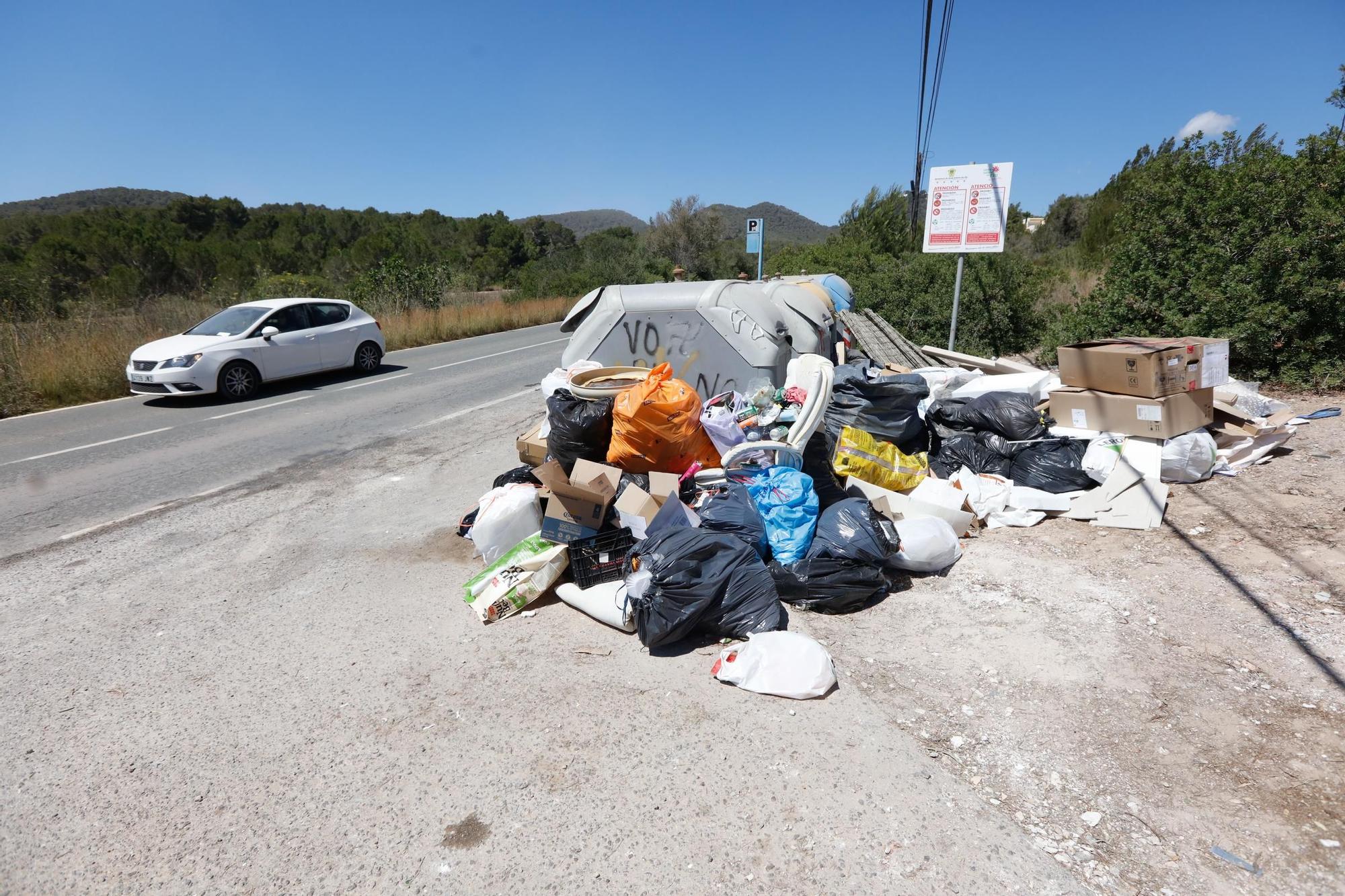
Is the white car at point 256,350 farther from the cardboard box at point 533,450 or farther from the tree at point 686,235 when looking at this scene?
the tree at point 686,235

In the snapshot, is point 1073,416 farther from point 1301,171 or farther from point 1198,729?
point 1301,171

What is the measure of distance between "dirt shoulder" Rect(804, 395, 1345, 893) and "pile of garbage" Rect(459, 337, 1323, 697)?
31 centimetres

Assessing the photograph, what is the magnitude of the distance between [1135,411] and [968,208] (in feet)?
14.6

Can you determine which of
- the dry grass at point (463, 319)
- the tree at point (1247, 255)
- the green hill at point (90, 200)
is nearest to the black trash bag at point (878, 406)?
the tree at point (1247, 255)

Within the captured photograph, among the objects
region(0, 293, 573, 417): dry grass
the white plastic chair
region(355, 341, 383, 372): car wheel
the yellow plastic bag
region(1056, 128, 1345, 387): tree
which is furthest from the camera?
region(355, 341, 383, 372): car wheel

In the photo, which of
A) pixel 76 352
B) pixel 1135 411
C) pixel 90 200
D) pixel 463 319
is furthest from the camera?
pixel 90 200

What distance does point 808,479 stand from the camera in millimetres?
4035

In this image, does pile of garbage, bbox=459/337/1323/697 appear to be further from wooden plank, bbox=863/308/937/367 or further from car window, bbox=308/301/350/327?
car window, bbox=308/301/350/327

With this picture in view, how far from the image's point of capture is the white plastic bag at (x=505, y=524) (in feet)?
13.7

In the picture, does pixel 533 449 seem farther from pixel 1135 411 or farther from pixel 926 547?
pixel 1135 411

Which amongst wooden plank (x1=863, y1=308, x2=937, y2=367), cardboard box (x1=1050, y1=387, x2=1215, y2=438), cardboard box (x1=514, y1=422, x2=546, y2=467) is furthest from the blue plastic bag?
wooden plank (x1=863, y1=308, x2=937, y2=367)

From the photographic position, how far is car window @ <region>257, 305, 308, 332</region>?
35.4ft

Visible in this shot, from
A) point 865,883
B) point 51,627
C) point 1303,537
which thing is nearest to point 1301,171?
point 1303,537

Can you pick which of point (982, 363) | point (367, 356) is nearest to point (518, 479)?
point (982, 363)
